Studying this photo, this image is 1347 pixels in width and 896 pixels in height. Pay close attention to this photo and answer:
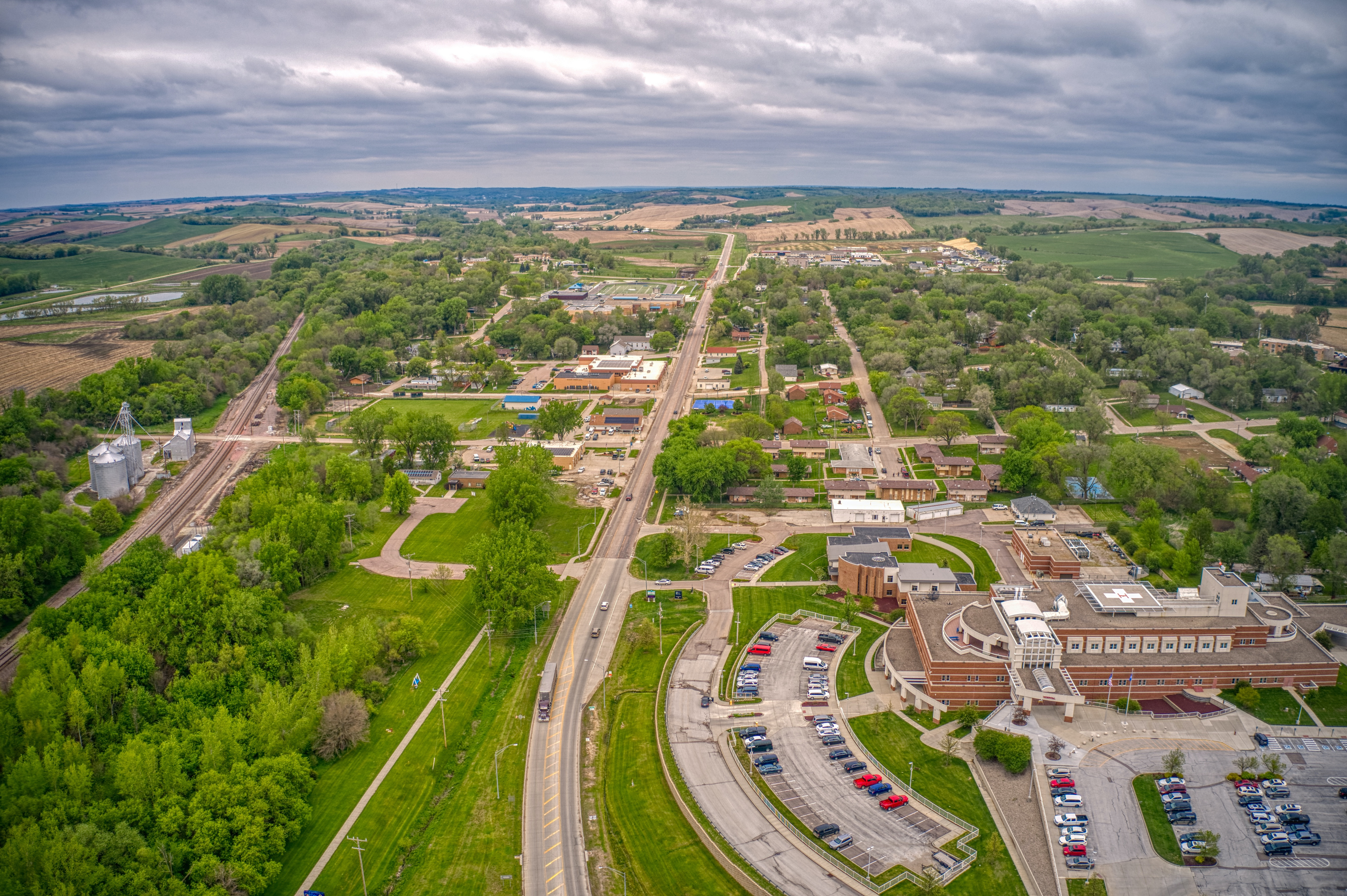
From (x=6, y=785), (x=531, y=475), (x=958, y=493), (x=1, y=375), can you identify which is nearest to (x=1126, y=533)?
(x=958, y=493)

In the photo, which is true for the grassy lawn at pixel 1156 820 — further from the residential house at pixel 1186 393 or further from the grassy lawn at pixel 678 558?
the residential house at pixel 1186 393

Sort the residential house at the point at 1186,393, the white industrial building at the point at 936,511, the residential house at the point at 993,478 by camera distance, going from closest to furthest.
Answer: the white industrial building at the point at 936,511 → the residential house at the point at 993,478 → the residential house at the point at 1186,393

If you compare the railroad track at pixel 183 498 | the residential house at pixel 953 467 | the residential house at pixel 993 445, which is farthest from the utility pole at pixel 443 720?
the residential house at pixel 993 445

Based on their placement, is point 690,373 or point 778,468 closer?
point 778,468

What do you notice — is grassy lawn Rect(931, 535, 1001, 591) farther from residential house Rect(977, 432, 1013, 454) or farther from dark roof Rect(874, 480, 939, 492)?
residential house Rect(977, 432, 1013, 454)

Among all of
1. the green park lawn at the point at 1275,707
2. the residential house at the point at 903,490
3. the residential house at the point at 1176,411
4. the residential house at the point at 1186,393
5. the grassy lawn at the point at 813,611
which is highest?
the residential house at the point at 1186,393

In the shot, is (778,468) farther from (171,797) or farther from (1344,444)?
(171,797)

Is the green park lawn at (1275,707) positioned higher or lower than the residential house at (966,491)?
lower

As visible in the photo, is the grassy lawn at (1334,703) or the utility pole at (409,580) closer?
the grassy lawn at (1334,703)
